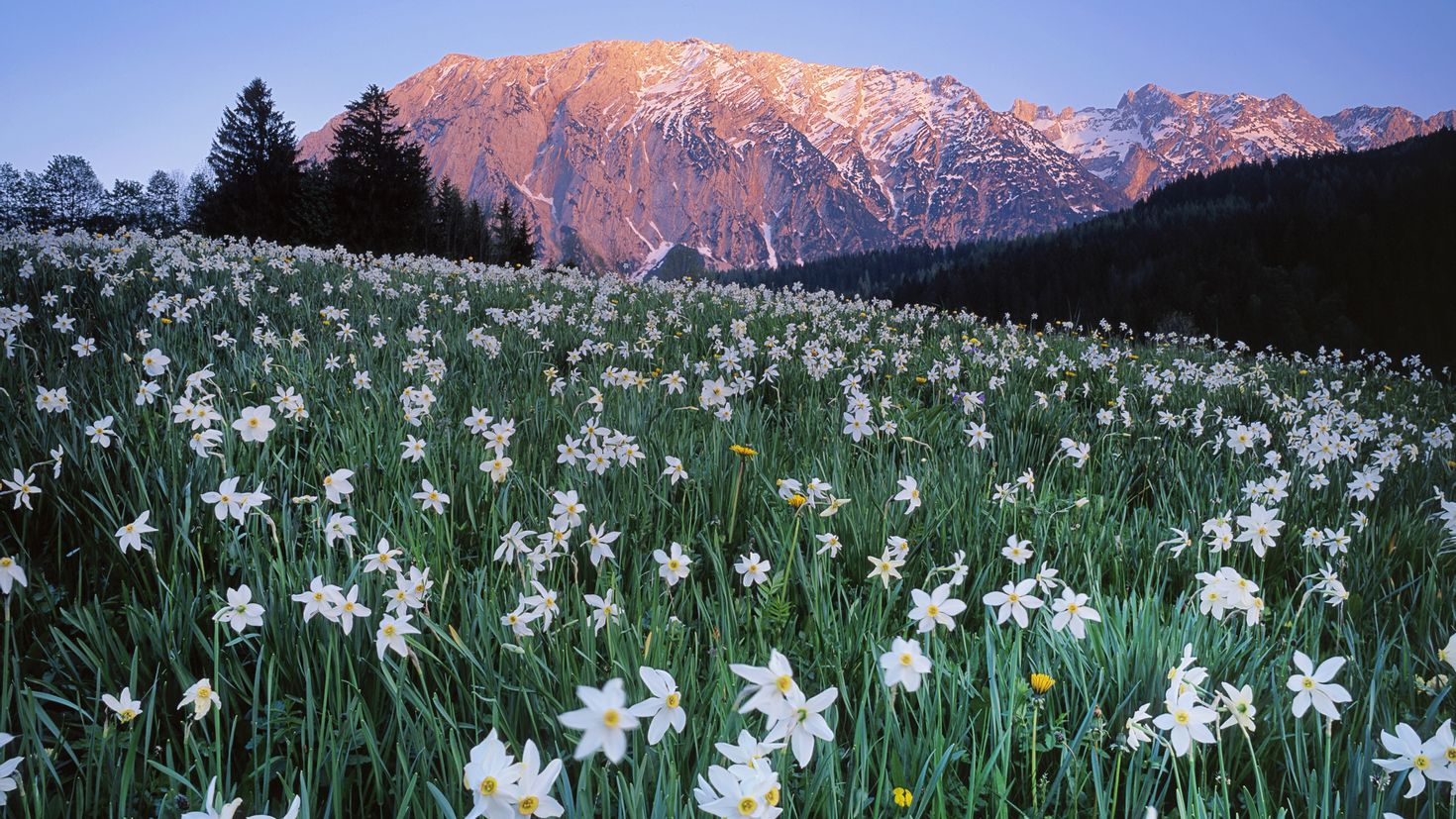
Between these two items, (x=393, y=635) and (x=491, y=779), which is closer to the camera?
(x=491, y=779)

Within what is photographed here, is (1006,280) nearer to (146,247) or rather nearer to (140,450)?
(146,247)

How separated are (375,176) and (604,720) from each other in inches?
2678

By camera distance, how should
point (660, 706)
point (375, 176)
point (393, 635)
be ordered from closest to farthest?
point (660, 706)
point (393, 635)
point (375, 176)

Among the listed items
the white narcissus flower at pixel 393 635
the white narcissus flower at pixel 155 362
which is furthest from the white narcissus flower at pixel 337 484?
the white narcissus flower at pixel 155 362

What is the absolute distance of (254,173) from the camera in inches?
2388

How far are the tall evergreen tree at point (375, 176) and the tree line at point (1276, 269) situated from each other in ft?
164

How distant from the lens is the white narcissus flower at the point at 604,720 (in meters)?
0.81

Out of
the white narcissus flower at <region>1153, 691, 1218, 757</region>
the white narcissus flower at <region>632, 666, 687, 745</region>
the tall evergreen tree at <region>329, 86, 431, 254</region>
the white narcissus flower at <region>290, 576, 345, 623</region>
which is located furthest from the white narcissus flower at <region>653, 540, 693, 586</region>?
the tall evergreen tree at <region>329, 86, 431, 254</region>

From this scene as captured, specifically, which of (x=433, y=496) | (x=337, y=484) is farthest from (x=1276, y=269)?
(x=337, y=484)

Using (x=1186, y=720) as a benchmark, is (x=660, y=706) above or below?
above

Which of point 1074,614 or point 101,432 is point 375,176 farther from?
point 1074,614

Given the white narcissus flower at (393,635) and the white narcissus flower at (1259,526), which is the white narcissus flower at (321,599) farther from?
the white narcissus flower at (1259,526)

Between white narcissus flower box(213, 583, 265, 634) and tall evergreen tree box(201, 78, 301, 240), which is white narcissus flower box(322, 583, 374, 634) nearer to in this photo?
white narcissus flower box(213, 583, 265, 634)

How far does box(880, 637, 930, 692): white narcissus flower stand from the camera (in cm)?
114
